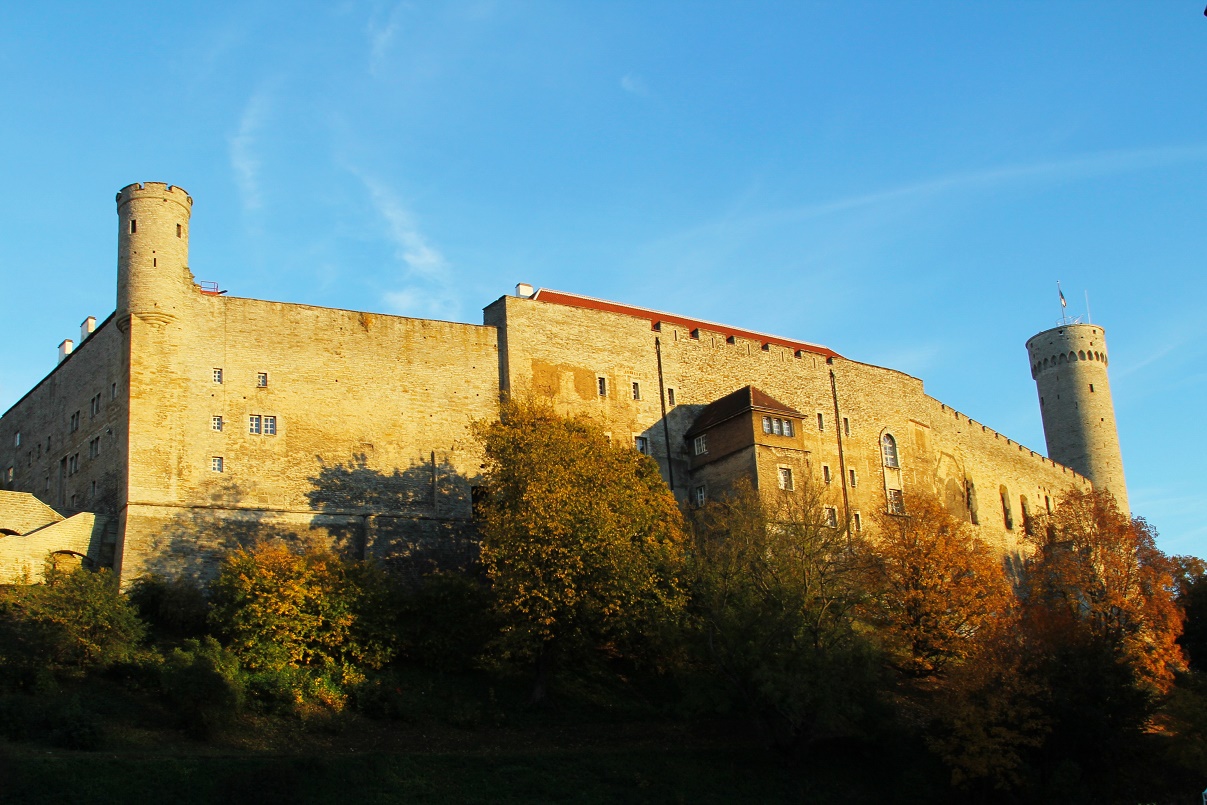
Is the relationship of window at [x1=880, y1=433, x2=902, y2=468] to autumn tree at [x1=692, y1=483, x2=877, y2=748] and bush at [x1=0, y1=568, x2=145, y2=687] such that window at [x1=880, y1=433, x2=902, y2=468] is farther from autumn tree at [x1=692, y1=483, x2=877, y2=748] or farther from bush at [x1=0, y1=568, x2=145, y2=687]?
bush at [x1=0, y1=568, x2=145, y2=687]

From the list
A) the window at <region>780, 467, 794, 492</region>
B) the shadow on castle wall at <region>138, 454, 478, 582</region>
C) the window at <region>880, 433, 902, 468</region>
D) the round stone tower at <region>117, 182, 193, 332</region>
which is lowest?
the shadow on castle wall at <region>138, 454, 478, 582</region>

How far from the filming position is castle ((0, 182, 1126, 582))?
38.2 m

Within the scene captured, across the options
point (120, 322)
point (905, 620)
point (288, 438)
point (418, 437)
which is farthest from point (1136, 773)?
point (120, 322)

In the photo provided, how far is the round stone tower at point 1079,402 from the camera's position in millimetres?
79625

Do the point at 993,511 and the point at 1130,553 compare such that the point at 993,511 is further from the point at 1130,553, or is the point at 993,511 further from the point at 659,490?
the point at 659,490

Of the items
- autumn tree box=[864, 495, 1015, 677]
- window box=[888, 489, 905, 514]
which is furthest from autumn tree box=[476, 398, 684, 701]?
window box=[888, 489, 905, 514]

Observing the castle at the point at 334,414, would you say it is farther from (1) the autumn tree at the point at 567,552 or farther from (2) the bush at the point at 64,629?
(1) the autumn tree at the point at 567,552

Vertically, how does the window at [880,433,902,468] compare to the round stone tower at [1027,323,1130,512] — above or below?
below

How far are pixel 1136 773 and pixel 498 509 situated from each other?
1953 centimetres

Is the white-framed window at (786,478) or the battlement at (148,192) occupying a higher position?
the battlement at (148,192)

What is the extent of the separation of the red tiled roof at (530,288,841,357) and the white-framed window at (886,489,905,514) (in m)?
6.82

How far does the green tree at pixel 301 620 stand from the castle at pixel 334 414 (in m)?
4.26

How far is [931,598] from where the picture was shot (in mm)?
40375

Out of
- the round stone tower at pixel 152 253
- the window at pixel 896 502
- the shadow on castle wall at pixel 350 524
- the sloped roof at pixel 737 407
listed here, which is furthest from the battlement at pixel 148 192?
the window at pixel 896 502
